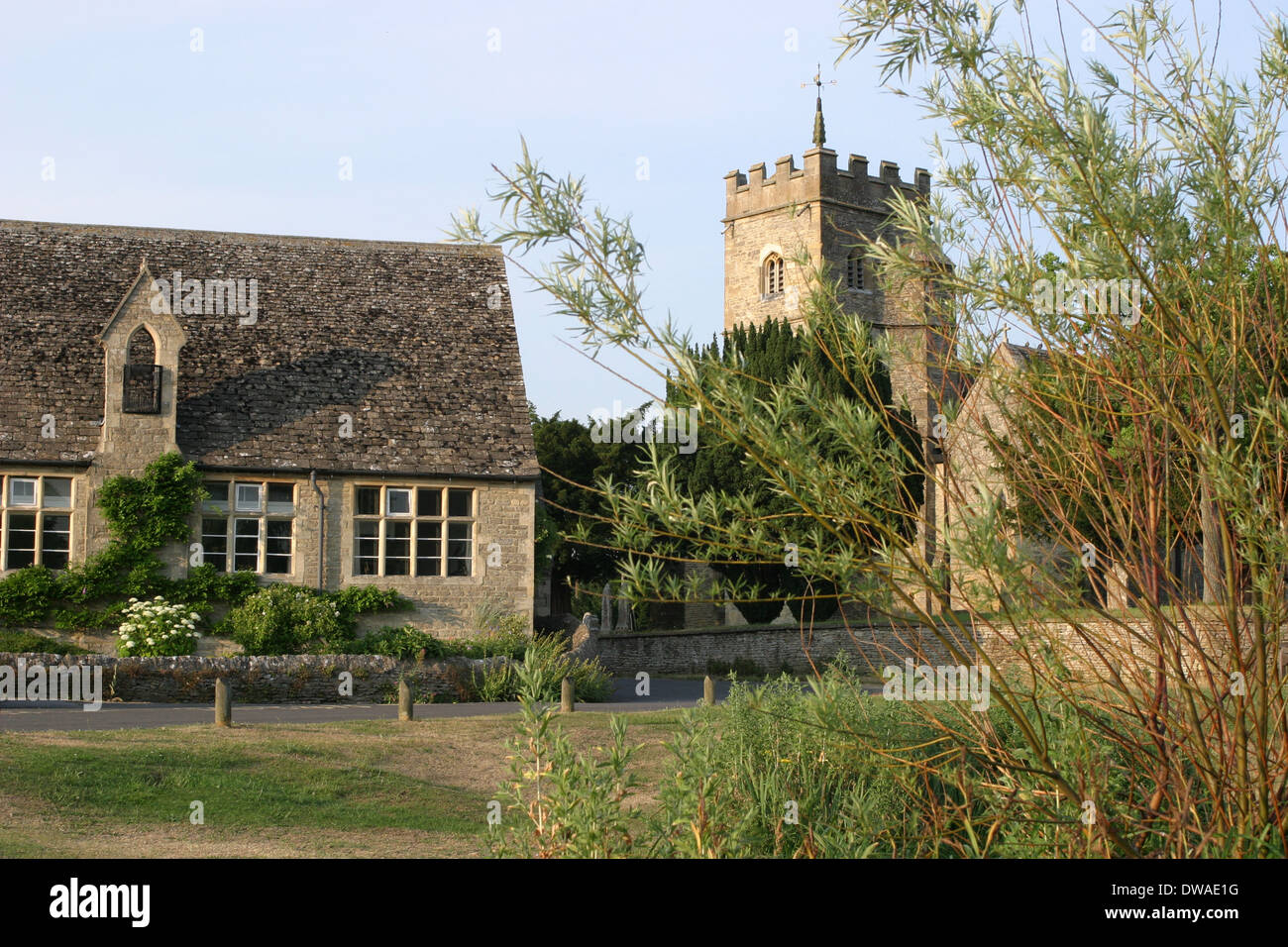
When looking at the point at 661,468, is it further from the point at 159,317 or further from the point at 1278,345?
the point at 159,317

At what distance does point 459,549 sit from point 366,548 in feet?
5.37

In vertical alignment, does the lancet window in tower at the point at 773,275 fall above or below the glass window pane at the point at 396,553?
above

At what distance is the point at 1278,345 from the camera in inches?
201

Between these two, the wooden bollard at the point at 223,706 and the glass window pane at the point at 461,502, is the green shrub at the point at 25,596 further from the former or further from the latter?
the wooden bollard at the point at 223,706

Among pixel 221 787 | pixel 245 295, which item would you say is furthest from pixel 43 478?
pixel 221 787

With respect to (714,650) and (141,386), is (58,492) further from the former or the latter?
(714,650)

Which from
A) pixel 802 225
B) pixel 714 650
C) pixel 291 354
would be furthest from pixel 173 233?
pixel 802 225

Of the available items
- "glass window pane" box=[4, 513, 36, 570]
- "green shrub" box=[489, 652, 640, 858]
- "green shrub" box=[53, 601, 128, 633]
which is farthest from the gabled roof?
"green shrub" box=[489, 652, 640, 858]

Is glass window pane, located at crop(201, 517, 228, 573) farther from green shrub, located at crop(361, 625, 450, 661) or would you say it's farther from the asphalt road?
the asphalt road

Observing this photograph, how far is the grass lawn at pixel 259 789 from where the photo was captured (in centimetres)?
1027

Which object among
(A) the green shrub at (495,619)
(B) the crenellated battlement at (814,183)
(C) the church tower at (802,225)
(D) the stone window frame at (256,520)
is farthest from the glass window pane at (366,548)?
(B) the crenellated battlement at (814,183)

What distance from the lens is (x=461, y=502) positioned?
23.4 metres

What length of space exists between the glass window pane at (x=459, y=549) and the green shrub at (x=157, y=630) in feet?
14.5

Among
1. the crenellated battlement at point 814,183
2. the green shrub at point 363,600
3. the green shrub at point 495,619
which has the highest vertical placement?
the crenellated battlement at point 814,183
